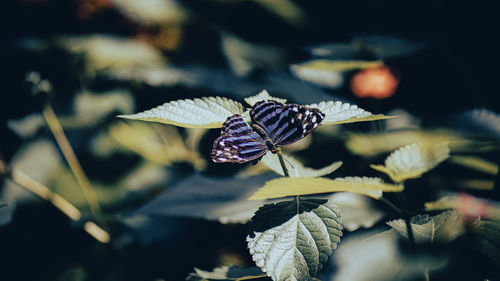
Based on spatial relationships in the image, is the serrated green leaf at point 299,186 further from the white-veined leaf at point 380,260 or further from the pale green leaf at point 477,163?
the pale green leaf at point 477,163

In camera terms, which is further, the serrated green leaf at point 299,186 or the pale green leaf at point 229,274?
the pale green leaf at point 229,274

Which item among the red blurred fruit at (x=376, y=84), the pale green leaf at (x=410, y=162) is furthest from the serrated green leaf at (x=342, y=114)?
the red blurred fruit at (x=376, y=84)

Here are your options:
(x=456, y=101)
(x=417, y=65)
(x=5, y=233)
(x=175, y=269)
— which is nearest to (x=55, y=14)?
(x=5, y=233)

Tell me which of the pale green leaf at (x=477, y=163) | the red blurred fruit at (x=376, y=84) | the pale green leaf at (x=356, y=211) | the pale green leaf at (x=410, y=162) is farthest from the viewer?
the red blurred fruit at (x=376, y=84)

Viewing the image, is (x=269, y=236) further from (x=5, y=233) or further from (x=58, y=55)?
(x=58, y=55)

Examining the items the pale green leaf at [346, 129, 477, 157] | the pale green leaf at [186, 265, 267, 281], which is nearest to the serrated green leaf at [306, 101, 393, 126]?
the pale green leaf at [186, 265, 267, 281]

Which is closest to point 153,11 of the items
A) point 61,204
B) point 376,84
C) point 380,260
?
point 61,204
